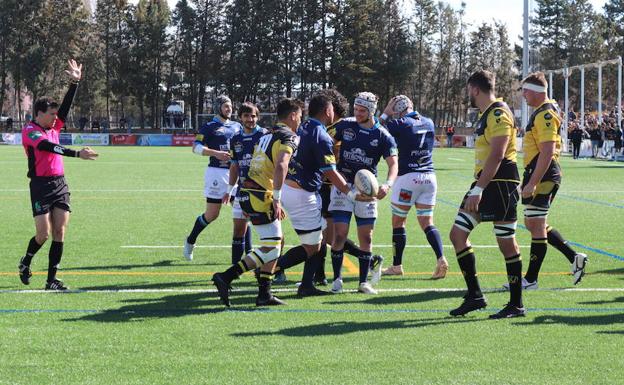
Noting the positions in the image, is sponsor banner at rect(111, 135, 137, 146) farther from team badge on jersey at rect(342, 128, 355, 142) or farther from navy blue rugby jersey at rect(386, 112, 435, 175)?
team badge on jersey at rect(342, 128, 355, 142)

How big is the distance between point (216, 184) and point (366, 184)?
11.7 ft

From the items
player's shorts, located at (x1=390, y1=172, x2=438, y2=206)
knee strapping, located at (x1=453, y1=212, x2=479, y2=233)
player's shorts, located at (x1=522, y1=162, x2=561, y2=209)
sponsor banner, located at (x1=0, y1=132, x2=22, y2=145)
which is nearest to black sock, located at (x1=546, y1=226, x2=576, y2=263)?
player's shorts, located at (x1=522, y1=162, x2=561, y2=209)

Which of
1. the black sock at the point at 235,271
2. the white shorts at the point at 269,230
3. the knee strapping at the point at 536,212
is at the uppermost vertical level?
the knee strapping at the point at 536,212

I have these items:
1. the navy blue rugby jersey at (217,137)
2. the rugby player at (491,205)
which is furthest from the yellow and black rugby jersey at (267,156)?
the navy blue rugby jersey at (217,137)

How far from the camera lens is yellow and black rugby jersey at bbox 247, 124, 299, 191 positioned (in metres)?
7.65

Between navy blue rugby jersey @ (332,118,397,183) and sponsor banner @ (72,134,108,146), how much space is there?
5526 centimetres

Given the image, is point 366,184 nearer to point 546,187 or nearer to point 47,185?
point 546,187

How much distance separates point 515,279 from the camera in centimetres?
732

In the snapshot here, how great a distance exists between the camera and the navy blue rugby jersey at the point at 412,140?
9.72m

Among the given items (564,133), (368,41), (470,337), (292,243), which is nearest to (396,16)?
(368,41)

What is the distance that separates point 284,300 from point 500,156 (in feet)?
8.50

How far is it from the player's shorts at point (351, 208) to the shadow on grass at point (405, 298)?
2.84 feet

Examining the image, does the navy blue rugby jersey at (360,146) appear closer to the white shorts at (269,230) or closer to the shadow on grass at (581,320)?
the white shorts at (269,230)

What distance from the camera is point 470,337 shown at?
655 cm
